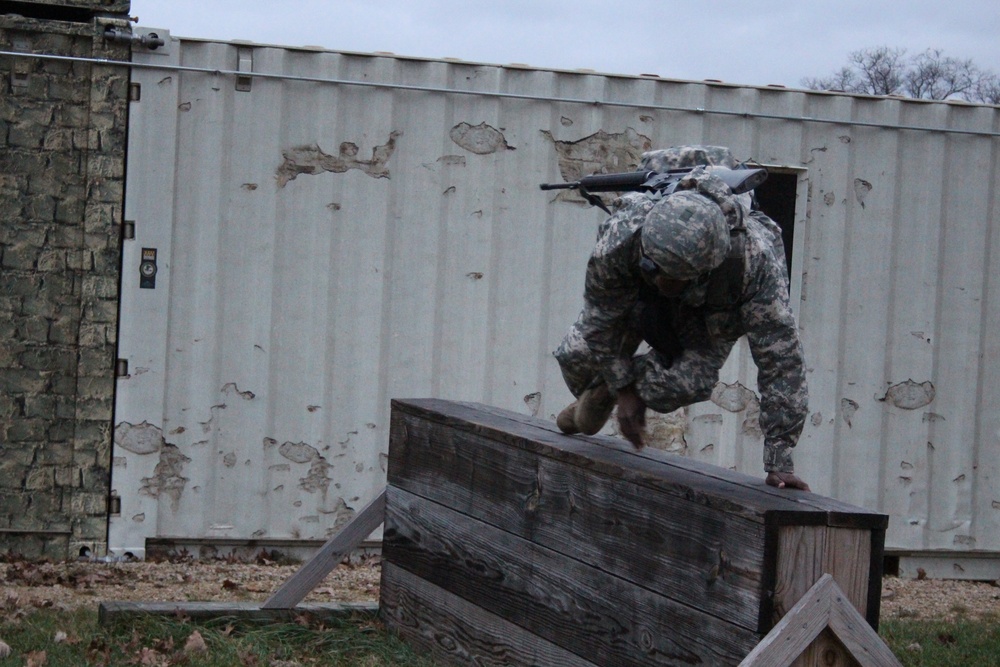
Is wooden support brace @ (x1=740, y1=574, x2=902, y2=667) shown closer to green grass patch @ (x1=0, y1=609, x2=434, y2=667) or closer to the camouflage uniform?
the camouflage uniform

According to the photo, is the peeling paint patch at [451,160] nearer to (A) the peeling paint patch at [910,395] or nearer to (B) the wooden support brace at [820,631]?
(A) the peeling paint patch at [910,395]


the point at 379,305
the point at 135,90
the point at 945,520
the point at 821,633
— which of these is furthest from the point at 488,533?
the point at 945,520

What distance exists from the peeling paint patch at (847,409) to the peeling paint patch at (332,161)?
128 inches

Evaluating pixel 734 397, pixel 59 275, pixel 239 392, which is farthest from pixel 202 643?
pixel 734 397

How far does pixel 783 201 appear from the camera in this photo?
299 inches

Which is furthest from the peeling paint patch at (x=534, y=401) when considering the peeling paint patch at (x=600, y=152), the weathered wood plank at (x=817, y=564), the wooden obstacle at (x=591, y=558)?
the weathered wood plank at (x=817, y=564)

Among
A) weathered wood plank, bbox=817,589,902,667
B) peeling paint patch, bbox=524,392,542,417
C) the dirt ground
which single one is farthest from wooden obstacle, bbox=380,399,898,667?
peeling paint patch, bbox=524,392,542,417

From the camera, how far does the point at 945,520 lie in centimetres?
766

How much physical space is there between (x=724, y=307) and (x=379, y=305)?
353 cm

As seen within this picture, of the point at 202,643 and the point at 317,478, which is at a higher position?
the point at 317,478

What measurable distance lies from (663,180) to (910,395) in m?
4.23

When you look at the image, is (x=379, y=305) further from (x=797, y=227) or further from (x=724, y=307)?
(x=724, y=307)

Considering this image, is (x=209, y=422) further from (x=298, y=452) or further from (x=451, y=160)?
(x=451, y=160)

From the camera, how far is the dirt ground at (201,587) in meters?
6.03
